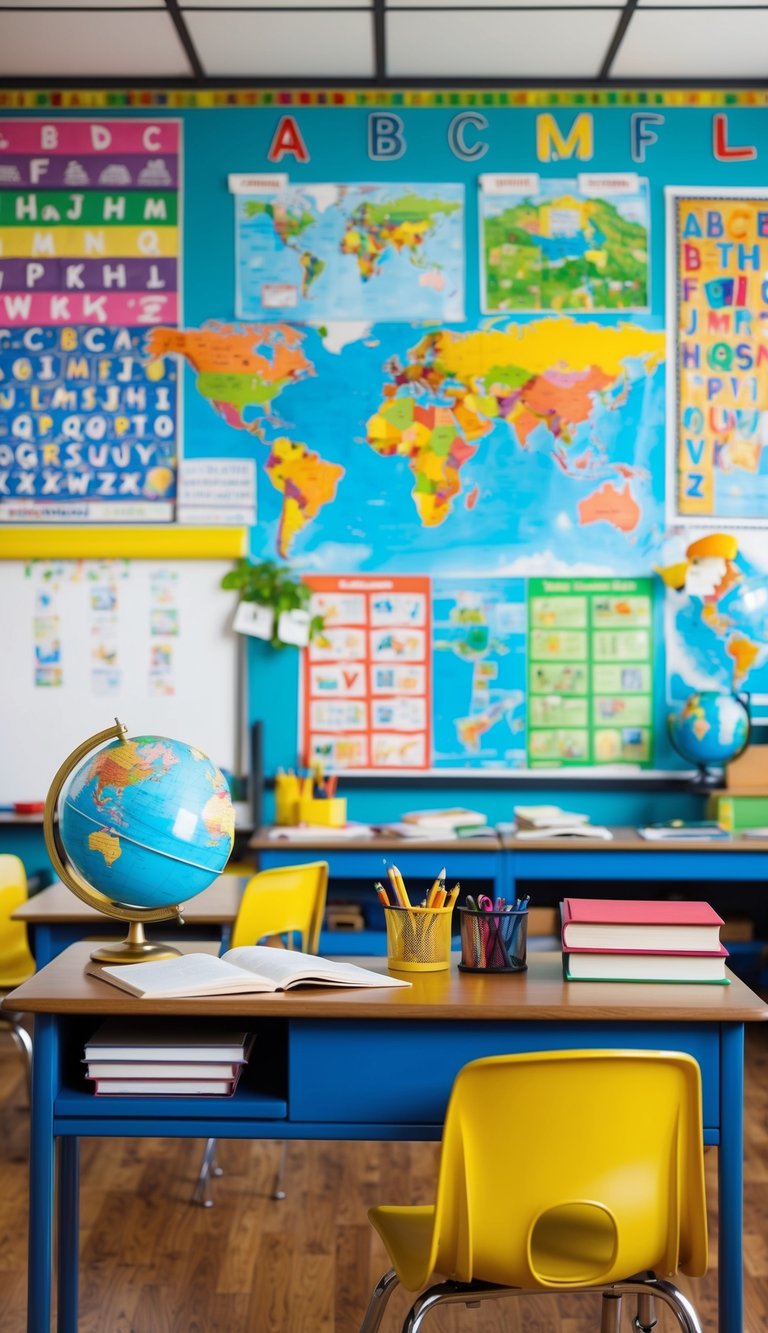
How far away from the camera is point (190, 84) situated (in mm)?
4781

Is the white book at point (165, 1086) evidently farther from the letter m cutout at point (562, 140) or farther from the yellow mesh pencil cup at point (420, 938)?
the letter m cutout at point (562, 140)

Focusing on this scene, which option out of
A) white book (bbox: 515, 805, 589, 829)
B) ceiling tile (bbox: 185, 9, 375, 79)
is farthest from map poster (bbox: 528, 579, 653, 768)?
ceiling tile (bbox: 185, 9, 375, 79)

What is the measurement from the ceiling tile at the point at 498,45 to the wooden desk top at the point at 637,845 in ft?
8.98

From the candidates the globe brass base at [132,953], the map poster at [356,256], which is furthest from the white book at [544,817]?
the globe brass base at [132,953]

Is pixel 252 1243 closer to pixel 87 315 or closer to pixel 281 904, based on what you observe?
pixel 281 904

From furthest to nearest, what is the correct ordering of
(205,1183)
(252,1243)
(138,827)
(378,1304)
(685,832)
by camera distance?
(685,832) < (205,1183) < (252,1243) < (138,827) < (378,1304)

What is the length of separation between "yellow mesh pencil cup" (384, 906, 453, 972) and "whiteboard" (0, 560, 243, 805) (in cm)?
280

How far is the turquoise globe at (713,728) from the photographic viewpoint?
175 inches

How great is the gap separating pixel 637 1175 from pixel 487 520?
3374 mm

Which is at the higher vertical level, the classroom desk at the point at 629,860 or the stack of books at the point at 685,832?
the stack of books at the point at 685,832

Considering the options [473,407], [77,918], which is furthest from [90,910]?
[473,407]

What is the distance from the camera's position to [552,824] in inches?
168

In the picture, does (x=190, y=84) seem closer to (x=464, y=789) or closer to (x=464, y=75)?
(x=464, y=75)

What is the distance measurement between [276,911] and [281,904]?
0.07 feet
